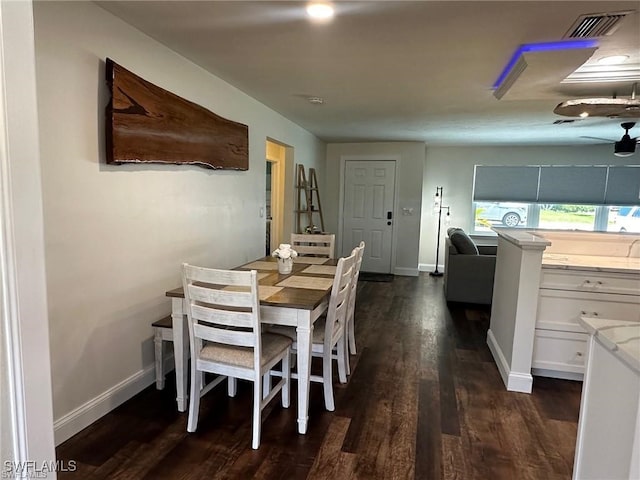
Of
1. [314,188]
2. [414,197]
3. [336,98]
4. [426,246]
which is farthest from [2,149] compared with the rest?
[426,246]

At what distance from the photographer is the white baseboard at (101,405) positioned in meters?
1.99

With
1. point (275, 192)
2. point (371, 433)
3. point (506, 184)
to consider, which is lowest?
point (371, 433)

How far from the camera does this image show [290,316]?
210cm

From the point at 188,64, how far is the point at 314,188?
3197 millimetres

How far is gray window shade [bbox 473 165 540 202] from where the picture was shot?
6.67 m

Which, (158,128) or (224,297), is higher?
(158,128)

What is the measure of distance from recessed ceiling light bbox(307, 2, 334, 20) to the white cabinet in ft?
7.12

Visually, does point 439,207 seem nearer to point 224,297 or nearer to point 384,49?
point 384,49

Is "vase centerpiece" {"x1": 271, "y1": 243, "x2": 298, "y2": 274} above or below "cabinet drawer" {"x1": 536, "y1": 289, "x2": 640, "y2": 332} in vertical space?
above

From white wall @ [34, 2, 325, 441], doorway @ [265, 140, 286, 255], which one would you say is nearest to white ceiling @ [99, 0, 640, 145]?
white wall @ [34, 2, 325, 441]

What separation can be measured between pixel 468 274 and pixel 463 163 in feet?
9.40

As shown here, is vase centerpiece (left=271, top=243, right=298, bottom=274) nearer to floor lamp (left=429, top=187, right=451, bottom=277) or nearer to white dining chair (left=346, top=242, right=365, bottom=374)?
white dining chair (left=346, top=242, right=365, bottom=374)

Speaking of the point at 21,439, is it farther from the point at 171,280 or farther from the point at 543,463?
the point at 543,463

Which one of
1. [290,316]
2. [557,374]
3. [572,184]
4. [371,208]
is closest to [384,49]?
[290,316]
